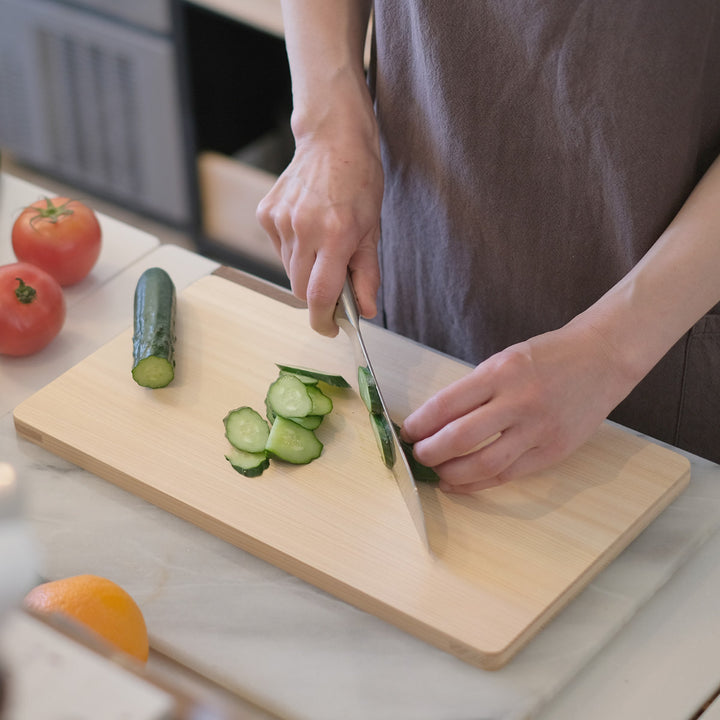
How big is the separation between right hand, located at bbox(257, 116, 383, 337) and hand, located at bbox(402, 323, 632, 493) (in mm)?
214

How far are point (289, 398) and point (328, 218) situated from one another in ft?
0.74

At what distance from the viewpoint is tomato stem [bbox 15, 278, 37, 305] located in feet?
4.47

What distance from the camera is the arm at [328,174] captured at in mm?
1281

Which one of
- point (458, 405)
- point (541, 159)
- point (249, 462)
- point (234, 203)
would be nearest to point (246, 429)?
point (249, 462)

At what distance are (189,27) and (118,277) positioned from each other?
57.5 inches

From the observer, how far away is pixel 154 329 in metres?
1.34

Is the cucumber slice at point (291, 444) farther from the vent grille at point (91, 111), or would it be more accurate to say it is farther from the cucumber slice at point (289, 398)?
the vent grille at point (91, 111)

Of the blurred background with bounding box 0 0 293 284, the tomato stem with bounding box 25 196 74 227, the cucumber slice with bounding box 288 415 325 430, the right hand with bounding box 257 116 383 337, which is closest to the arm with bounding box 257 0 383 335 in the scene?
the right hand with bounding box 257 116 383 337

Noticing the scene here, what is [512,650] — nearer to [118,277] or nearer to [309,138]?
[309,138]

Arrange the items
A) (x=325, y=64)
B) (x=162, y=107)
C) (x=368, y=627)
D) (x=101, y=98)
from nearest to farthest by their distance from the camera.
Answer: (x=368, y=627) → (x=325, y=64) → (x=162, y=107) → (x=101, y=98)

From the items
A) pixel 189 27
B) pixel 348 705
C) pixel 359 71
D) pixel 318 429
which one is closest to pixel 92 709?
pixel 348 705

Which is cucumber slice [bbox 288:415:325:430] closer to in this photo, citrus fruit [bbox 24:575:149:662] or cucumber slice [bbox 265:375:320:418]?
cucumber slice [bbox 265:375:320:418]

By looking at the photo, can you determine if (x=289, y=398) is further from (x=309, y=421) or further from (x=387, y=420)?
(x=387, y=420)

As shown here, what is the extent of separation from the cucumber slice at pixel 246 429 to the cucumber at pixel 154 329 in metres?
0.11
